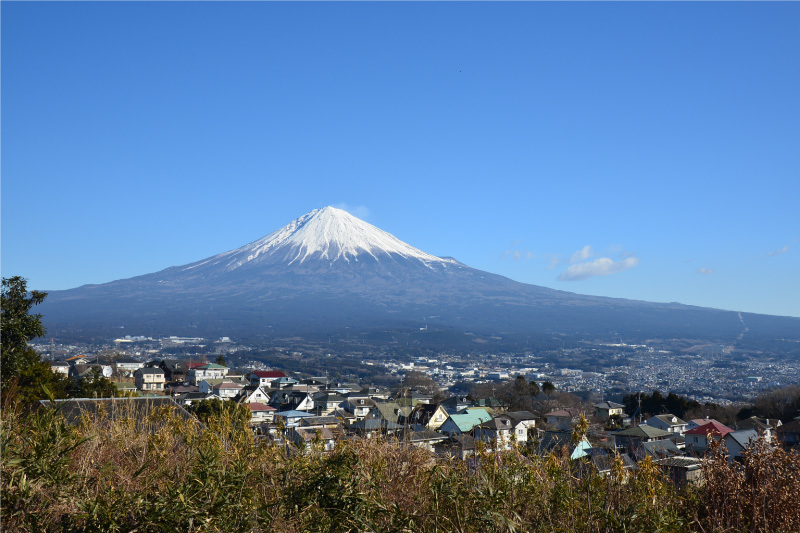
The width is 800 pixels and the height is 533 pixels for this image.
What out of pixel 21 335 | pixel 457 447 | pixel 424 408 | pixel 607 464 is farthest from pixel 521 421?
pixel 607 464

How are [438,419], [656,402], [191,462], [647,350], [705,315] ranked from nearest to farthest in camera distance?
[191,462] → [438,419] → [656,402] → [647,350] → [705,315]

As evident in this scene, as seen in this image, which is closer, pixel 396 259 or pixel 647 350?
pixel 647 350

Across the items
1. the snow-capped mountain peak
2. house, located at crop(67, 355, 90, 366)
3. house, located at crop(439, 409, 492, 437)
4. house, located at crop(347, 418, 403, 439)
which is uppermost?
the snow-capped mountain peak

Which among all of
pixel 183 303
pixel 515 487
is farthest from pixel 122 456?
pixel 183 303

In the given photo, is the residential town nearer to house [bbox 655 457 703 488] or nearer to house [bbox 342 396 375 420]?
house [bbox 342 396 375 420]

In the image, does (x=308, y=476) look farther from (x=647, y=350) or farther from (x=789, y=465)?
→ (x=647, y=350)

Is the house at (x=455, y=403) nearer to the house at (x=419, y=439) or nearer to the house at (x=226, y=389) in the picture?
the house at (x=226, y=389)

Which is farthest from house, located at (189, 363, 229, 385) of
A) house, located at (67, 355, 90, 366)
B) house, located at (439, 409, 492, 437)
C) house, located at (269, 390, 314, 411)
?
house, located at (439, 409, 492, 437)

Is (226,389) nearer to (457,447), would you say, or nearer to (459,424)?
(459,424)
